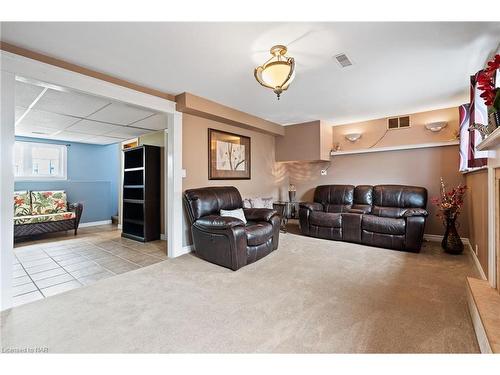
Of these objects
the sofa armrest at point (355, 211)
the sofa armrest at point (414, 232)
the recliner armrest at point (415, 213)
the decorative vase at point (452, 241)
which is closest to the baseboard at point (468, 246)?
the decorative vase at point (452, 241)

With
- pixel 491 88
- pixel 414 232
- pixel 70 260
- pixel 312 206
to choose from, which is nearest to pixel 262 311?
pixel 491 88

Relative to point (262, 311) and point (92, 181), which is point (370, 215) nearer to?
point (262, 311)

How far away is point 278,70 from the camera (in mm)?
2025

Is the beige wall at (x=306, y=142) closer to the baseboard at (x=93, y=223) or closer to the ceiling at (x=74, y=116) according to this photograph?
the ceiling at (x=74, y=116)

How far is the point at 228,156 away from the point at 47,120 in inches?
131

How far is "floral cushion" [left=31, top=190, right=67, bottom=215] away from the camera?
4.81m

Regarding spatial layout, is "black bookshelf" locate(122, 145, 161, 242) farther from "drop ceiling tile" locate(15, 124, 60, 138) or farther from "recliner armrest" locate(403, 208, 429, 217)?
"recliner armrest" locate(403, 208, 429, 217)

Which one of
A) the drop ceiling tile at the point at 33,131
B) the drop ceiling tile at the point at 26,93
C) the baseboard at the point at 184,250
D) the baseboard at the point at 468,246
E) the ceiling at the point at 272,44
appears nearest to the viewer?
the ceiling at the point at 272,44

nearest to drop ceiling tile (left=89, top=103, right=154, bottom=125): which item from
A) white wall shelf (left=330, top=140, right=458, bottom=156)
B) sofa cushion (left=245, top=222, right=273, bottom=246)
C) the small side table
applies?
sofa cushion (left=245, top=222, right=273, bottom=246)

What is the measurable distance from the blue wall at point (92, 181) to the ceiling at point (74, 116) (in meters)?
0.60

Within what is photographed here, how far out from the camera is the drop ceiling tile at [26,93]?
2.69 metres

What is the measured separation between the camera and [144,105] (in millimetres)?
2973
